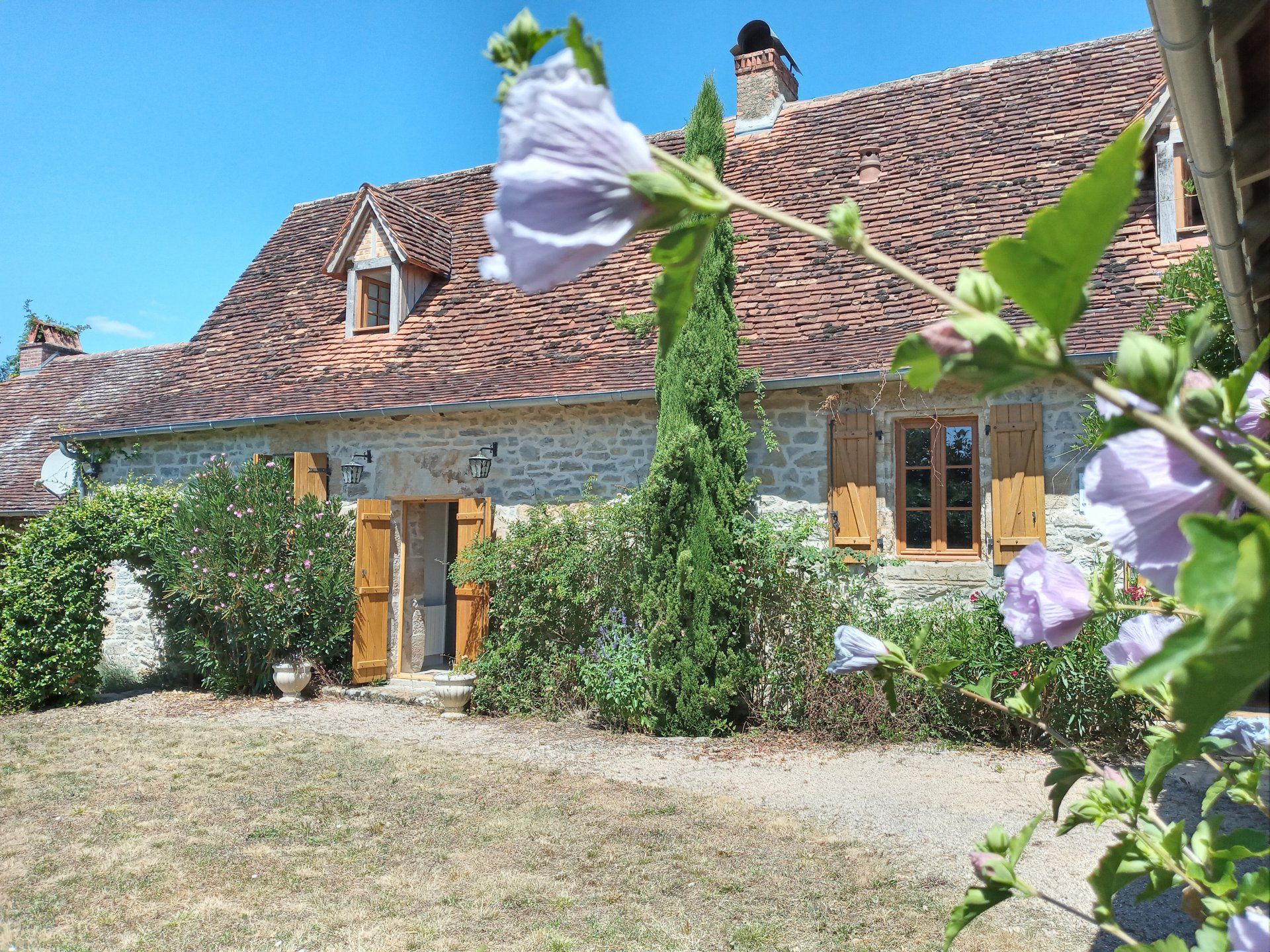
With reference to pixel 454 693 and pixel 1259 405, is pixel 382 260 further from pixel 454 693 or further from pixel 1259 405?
pixel 1259 405

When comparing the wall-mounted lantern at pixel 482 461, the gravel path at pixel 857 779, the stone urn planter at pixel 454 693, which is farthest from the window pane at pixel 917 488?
the stone urn planter at pixel 454 693

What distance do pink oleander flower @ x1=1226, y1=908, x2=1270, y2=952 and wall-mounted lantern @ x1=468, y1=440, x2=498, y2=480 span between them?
924 cm

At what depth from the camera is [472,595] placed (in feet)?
31.8

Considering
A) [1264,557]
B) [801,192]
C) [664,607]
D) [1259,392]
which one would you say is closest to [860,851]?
[664,607]

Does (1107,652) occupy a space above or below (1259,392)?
below

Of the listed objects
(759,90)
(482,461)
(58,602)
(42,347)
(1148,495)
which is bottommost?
(58,602)

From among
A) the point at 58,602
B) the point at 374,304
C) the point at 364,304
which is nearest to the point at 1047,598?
the point at 58,602

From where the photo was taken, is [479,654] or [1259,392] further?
[479,654]

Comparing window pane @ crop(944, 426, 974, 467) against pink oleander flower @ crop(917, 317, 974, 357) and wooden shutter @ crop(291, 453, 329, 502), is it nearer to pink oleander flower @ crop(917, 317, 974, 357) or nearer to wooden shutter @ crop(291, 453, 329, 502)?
A: wooden shutter @ crop(291, 453, 329, 502)

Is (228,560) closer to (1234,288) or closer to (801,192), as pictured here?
(801,192)

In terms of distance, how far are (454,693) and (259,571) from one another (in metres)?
2.74

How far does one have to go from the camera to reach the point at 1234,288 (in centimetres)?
294

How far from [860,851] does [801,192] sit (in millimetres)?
7472

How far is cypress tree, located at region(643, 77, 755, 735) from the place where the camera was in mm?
8141
